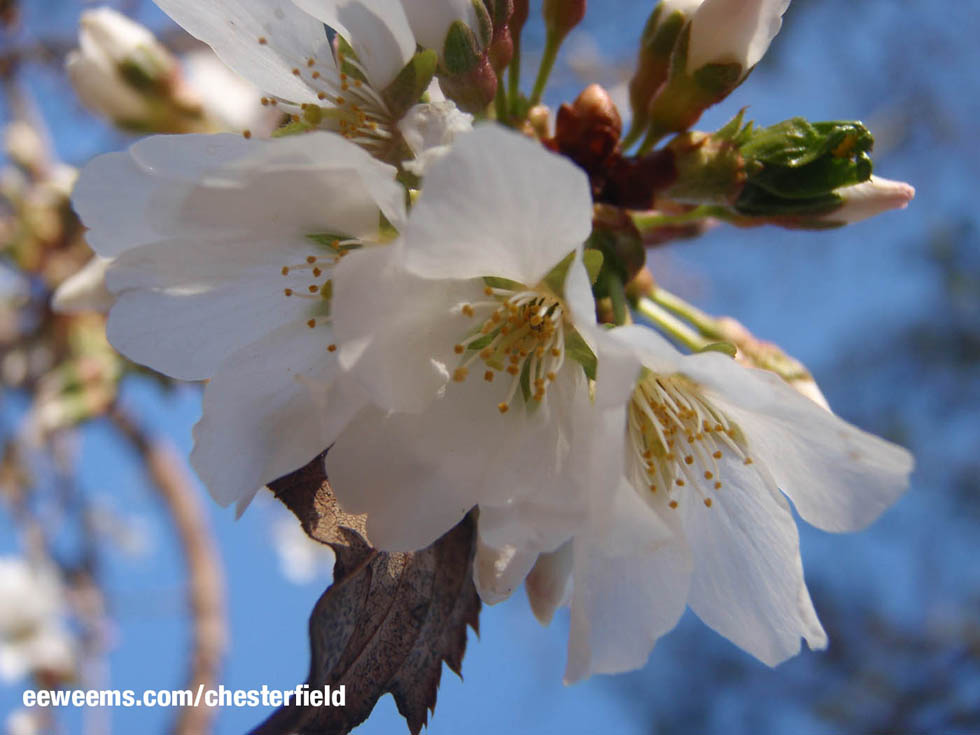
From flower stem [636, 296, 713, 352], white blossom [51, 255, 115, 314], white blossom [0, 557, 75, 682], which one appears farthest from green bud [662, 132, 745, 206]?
white blossom [0, 557, 75, 682]

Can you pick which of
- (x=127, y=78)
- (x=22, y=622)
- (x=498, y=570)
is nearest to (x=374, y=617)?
(x=498, y=570)

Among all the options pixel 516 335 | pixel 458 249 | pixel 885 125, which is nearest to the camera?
pixel 458 249

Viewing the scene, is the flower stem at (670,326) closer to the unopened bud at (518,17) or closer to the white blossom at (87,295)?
the unopened bud at (518,17)

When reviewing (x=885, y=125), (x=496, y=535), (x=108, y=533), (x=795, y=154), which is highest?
(x=795, y=154)

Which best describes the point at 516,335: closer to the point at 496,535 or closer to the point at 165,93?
the point at 496,535

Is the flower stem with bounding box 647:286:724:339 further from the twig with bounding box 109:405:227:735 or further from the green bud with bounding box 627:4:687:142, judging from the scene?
the twig with bounding box 109:405:227:735

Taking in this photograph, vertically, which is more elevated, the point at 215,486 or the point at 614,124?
the point at 614,124

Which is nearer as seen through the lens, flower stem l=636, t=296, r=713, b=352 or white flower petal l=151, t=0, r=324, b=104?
white flower petal l=151, t=0, r=324, b=104

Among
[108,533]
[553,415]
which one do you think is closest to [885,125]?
[553,415]
